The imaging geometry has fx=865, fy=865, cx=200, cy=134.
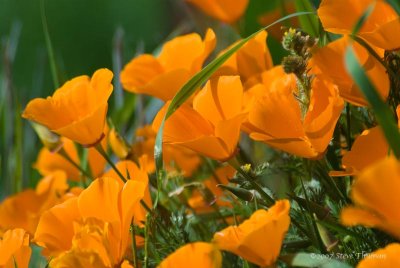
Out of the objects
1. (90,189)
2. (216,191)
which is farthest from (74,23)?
(90,189)

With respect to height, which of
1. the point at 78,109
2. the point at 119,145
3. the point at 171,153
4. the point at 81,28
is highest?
the point at 78,109

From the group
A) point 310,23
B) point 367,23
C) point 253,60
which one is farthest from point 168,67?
point 367,23

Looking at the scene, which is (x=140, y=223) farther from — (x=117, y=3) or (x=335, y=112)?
(x=117, y=3)

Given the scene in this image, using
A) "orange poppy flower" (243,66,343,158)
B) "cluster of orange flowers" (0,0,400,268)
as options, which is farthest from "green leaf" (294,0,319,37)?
"orange poppy flower" (243,66,343,158)

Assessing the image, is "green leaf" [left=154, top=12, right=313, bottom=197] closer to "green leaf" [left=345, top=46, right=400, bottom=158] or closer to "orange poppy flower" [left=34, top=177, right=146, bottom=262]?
"orange poppy flower" [left=34, top=177, right=146, bottom=262]

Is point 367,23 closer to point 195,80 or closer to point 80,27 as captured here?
point 195,80

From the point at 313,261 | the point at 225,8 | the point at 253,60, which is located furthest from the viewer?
the point at 225,8

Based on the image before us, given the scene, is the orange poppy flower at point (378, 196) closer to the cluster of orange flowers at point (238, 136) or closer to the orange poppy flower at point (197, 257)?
the cluster of orange flowers at point (238, 136)
